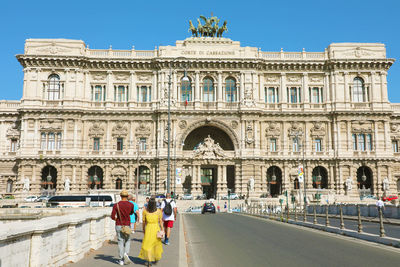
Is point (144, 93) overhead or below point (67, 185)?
overhead

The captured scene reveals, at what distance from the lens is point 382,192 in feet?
198

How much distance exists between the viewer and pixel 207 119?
61.8 m

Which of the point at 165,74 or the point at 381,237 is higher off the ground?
the point at 165,74

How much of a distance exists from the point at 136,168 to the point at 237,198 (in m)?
15.6

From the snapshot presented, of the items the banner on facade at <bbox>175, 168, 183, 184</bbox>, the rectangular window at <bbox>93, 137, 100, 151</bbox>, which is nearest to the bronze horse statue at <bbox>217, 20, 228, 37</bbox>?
the banner on facade at <bbox>175, 168, 183, 184</bbox>

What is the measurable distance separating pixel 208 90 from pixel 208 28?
9.87 m

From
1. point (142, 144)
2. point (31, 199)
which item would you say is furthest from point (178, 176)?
point (31, 199)

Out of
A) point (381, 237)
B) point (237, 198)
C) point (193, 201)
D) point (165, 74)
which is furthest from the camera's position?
point (165, 74)

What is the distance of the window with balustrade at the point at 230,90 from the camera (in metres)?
63.6

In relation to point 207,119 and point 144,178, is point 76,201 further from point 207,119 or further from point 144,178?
point 207,119

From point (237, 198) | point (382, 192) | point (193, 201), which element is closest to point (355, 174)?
point (382, 192)

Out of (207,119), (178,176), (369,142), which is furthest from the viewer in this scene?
(369,142)

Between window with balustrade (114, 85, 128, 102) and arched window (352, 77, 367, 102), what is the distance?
34.9 metres

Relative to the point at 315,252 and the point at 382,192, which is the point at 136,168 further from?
the point at 315,252
